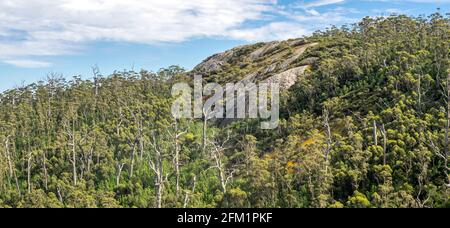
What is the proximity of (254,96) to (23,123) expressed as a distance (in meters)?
45.0

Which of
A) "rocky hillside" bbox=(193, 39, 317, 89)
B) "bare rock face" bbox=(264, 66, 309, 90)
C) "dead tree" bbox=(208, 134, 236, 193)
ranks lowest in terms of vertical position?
"dead tree" bbox=(208, 134, 236, 193)

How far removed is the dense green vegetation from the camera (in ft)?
141

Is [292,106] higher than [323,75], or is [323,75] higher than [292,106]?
[323,75]

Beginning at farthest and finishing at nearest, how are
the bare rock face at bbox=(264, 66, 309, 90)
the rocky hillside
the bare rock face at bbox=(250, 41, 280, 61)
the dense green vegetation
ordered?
the bare rock face at bbox=(250, 41, 280, 61)
the rocky hillside
the bare rock face at bbox=(264, 66, 309, 90)
the dense green vegetation

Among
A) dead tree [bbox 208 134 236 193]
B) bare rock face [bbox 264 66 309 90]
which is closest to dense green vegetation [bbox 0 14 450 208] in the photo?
dead tree [bbox 208 134 236 193]

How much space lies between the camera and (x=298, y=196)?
1716 inches

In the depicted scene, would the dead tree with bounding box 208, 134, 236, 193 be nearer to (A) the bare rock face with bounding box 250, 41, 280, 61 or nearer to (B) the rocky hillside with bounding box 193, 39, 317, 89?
(B) the rocky hillside with bounding box 193, 39, 317, 89

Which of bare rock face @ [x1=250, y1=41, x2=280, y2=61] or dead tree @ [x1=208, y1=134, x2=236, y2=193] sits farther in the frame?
bare rock face @ [x1=250, y1=41, x2=280, y2=61]

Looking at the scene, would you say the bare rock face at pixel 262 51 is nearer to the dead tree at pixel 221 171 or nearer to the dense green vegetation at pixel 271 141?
the dense green vegetation at pixel 271 141

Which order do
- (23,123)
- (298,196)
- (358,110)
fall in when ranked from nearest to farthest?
(298,196), (358,110), (23,123)

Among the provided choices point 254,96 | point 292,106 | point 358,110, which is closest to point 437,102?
point 358,110

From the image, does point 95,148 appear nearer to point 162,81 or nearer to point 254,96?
point 254,96

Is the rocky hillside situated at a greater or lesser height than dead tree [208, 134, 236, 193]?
greater

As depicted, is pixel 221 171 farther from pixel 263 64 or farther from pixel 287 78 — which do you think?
pixel 263 64
